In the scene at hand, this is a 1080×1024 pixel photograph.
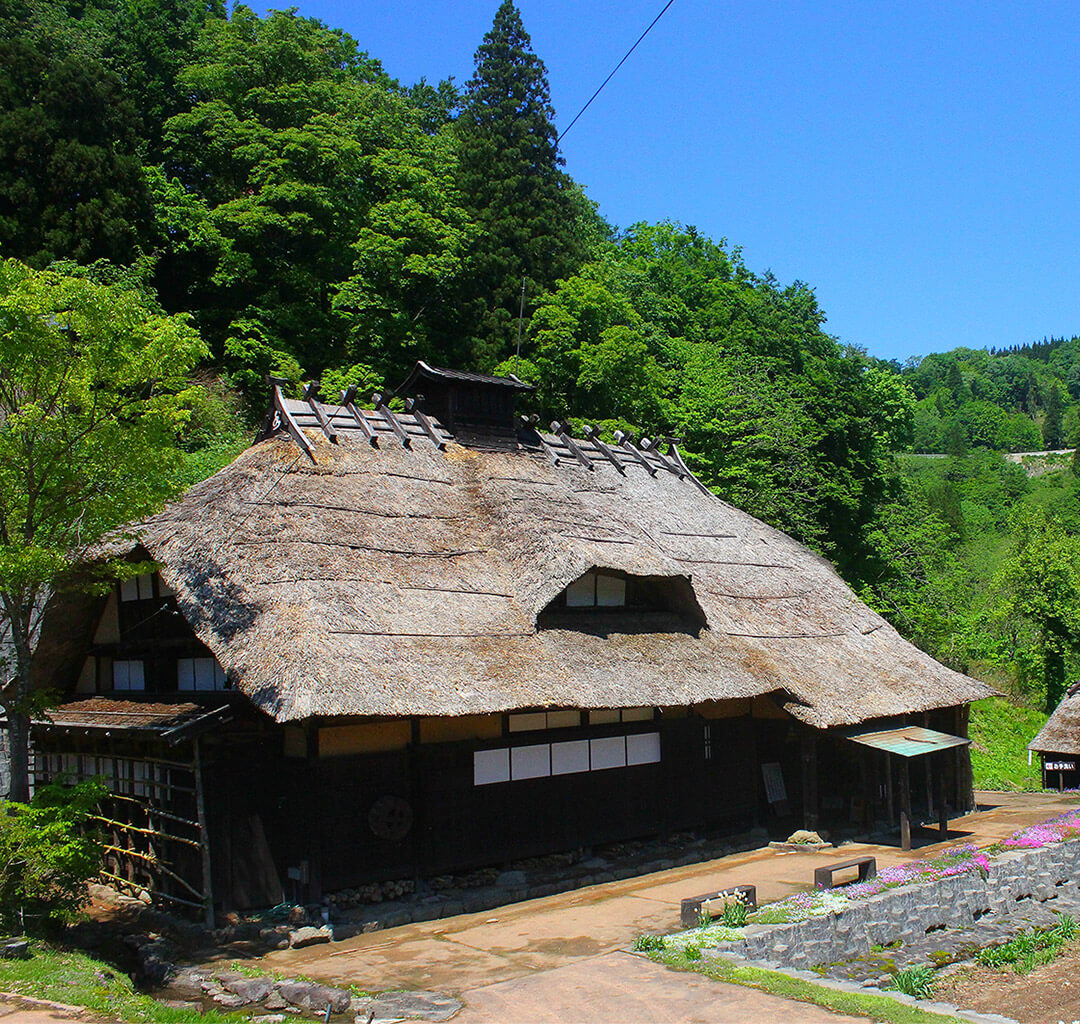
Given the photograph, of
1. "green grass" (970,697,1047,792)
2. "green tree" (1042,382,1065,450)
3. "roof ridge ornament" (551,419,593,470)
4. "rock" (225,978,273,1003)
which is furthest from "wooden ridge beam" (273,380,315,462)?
"green tree" (1042,382,1065,450)

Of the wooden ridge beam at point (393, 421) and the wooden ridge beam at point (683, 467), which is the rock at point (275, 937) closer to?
the wooden ridge beam at point (393, 421)

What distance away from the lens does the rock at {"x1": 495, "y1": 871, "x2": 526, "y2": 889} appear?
1449 centimetres

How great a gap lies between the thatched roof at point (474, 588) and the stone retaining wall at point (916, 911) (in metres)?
3.43

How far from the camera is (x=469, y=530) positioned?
17734mm

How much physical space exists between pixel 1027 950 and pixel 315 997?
911 centimetres

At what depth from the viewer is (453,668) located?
13539mm

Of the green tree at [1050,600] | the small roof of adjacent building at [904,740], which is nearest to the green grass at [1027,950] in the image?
the small roof of adjacent building at [904,740]

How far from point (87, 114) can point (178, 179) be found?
13.4 ft

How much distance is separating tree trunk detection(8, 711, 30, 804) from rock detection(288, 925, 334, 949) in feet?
13.0

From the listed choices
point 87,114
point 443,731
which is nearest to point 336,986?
point 443,731

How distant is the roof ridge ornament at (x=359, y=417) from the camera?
19.3 m

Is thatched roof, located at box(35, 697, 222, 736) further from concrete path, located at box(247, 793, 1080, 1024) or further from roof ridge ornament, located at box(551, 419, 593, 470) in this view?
roof ridge ornament, located at box(551, 419, 593, 470)

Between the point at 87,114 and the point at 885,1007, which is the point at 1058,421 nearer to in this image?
the point at 87,114

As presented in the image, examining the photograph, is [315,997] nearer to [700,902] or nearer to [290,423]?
[700,902]
